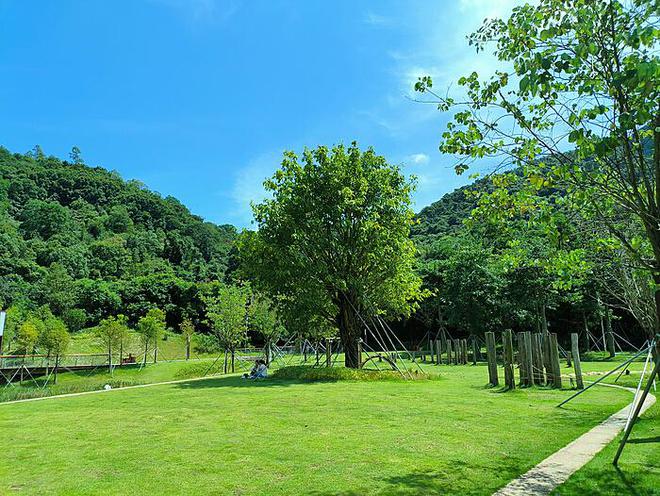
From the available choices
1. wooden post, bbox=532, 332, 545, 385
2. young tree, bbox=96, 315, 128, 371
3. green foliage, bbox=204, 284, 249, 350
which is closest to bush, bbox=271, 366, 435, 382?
wooden post, bbox=532, 332, 545, 385

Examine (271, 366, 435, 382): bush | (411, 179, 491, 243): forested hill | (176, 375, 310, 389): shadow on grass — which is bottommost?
(176, 375, 310, 389): shadow on grass

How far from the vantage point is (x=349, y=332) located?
21000mm

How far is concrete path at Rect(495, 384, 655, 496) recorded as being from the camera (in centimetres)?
503

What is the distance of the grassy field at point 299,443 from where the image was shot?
537cm

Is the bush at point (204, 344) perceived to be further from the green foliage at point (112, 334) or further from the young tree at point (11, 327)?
the young tree at point (11, 327)

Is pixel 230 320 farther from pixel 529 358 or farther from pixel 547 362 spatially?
pixel 547 362

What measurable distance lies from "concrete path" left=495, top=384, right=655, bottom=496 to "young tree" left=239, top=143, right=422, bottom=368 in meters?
12.1

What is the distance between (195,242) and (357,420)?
96048 millimetres

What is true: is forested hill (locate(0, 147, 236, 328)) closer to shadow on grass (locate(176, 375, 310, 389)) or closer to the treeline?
the treeline

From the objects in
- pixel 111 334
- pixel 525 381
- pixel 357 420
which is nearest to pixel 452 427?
pixel 357 420

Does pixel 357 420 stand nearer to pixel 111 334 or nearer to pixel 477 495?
pixel 477 495

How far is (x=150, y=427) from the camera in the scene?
29.4 ft

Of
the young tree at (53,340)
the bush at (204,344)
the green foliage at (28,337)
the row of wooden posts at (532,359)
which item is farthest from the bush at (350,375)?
the bush at (204,344)

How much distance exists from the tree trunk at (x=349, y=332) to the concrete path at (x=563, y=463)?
42.9ft
